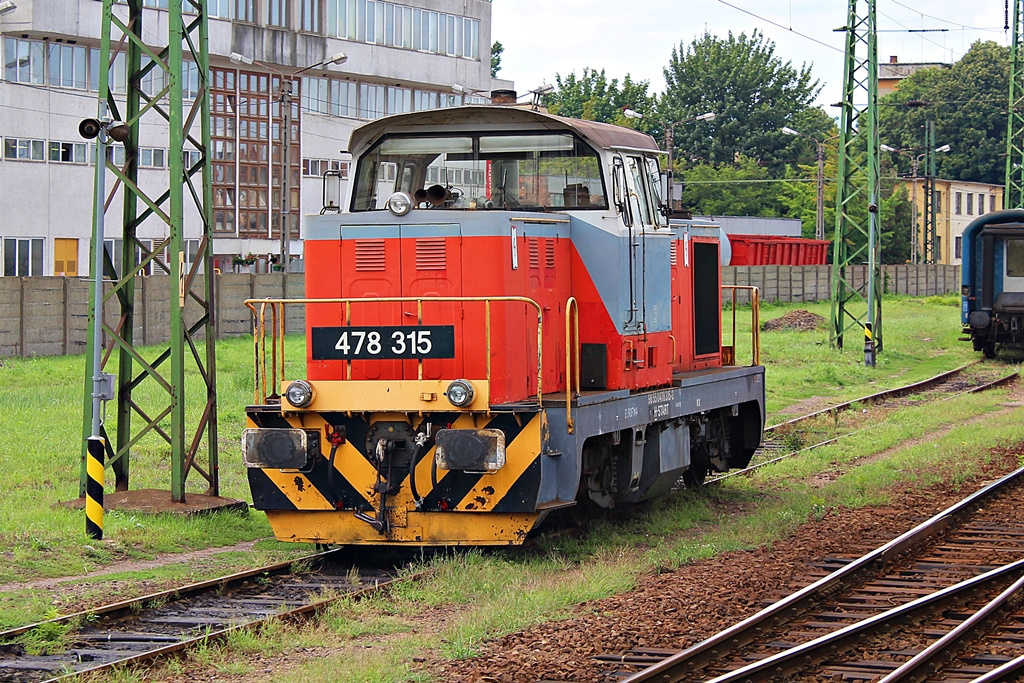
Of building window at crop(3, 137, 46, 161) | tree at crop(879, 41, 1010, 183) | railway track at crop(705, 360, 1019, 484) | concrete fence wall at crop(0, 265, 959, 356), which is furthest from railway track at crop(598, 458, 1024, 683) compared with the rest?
tree at crop(879, 41, 1010, 183)

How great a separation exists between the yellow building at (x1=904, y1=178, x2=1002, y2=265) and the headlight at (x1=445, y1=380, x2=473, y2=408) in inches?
2793

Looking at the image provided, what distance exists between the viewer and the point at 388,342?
9602 mm

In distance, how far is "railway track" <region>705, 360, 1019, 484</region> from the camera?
16766 mm

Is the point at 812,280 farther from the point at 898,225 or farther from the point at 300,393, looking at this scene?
the point at 300,393

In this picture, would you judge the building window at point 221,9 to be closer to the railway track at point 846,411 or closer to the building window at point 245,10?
the building window at point 245,10

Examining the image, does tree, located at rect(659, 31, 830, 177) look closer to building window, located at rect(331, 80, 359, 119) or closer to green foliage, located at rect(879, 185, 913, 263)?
green foliage, located at rect(879, 185, 913, 263)

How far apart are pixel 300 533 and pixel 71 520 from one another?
244cm

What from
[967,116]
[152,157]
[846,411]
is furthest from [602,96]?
[846,411]

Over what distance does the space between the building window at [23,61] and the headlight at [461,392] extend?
34.4 metres

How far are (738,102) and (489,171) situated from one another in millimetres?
69173

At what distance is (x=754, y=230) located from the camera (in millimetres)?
60719

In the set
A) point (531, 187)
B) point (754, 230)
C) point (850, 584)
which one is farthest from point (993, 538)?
point (754, 230)

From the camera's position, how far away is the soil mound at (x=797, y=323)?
37722mm

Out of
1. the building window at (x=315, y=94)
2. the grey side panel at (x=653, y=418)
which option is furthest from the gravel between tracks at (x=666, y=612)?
the building window at (x=315, y=94)
